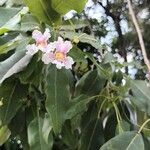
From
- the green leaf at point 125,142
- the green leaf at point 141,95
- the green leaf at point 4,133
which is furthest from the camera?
the green leaf at point 4,133

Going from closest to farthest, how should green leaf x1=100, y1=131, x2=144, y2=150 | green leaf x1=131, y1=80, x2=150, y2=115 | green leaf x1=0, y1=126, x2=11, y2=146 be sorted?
green leaf x1=100, y1=131, x2=144, y2=150 → green leaf x1=131, y1=80, x2=150, y2=115 → green leaf x1=0, y1=126, x2=11, y2=146

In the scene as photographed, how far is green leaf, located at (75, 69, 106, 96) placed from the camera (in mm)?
985

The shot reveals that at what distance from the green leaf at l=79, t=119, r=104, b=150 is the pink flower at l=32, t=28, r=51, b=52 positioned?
0.73 feet

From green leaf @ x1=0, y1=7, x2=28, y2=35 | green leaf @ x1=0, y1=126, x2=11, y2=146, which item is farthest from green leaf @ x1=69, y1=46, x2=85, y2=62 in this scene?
green leaf @ x1=0, y1=126, x2=11, y2=146

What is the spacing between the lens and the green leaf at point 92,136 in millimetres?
941

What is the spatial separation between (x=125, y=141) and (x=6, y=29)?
284 millimetres

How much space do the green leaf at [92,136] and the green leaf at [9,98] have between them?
0.14 metres

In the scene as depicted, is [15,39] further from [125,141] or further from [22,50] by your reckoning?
[125,141]

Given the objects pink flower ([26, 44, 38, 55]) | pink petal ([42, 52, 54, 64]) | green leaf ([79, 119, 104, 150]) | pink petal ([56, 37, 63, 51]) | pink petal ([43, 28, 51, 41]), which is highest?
pink petal ([43, 28, 51, 41])

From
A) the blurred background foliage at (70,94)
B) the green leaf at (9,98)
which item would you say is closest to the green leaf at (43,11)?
the blurred background foliage at (70,94)

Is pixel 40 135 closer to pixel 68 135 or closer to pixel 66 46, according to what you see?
pixel 68 135

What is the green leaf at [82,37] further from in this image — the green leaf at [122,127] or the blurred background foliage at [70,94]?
the green leaf at [122,127]

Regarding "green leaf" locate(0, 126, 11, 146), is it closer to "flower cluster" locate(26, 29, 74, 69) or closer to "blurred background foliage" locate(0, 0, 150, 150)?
"blurred background foliage" locate(0, 0, 150, 150)

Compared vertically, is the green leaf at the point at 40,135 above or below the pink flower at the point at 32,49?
below
